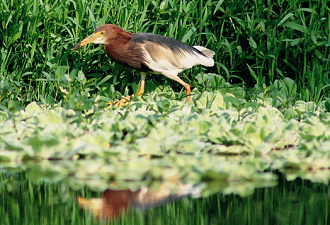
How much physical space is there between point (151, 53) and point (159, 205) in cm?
331

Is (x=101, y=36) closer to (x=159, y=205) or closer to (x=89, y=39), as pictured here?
(x=89, y=39)

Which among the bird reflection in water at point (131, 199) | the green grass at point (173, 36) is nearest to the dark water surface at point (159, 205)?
the bird reflection in water at point (131, 199)

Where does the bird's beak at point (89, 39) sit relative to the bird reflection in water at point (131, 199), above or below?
above

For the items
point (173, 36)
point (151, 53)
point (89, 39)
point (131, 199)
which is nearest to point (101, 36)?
point (89, 39)

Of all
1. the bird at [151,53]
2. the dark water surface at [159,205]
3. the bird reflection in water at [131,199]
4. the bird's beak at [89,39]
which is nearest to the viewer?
the dark water surface at [159,205]

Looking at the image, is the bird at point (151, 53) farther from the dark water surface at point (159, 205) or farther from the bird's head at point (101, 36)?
the dark water surface at point (159, 205)

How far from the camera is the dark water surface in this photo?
5.90ft

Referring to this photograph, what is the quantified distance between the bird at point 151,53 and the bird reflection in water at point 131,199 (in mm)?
2878

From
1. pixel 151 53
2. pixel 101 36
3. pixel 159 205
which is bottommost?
pixel 159 205

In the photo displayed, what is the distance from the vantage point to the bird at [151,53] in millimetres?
5055

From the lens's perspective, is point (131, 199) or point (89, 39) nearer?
point (131, 199)

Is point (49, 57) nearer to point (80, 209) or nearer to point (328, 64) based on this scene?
point (328, 64)

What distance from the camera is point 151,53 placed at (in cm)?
513

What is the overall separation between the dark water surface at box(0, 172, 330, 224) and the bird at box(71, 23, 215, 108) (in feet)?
9.35
